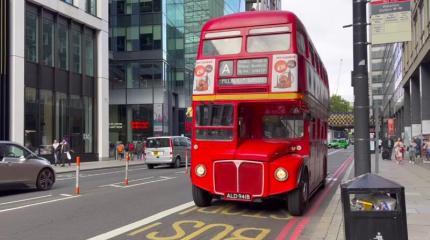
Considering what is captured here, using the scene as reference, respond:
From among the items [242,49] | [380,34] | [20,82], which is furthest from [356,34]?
[20,82]

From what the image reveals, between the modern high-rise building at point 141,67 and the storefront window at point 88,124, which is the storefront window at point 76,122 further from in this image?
the modern high-rise building at point 141,67

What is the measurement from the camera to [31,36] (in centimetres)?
3256

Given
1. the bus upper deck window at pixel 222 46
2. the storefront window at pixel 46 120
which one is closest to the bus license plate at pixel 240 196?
the bus upper deck window at pixel 222 46

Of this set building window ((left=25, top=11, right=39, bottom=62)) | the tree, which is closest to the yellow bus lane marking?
building window ((left=25, top=11, right=39, bottom=62))

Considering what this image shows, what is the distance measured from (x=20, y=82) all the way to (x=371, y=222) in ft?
92.3

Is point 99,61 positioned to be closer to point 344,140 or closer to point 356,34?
point 356,34

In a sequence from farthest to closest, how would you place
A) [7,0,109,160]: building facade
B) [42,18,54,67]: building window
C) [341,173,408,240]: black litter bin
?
1. [42,18,54,67]: building window
2. [7,0,109,160]: building facade
3. [341,173,408,240]: black litter bin

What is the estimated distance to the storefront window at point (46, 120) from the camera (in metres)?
33.2

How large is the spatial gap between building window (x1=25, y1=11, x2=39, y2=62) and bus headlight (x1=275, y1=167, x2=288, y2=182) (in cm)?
2500

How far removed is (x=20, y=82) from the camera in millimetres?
30859

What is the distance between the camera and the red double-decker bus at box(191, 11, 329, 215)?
1082 centimetres

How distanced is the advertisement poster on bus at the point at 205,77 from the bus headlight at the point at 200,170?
1.54 meters

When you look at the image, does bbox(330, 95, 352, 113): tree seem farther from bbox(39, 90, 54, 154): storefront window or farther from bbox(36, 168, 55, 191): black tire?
bbox(36, 168, 55, 191): black tire

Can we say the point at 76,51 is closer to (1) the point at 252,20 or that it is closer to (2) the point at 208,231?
(1) the point at 252,20
